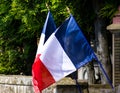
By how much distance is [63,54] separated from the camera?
908 centimetres

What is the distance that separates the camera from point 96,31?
13758mm

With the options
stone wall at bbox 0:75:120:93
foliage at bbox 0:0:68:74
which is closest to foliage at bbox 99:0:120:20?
foliage at bbox 0:0:68:74

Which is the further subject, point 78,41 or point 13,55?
point 13,55

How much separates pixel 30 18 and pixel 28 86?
2.78 m

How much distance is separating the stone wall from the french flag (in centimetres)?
140

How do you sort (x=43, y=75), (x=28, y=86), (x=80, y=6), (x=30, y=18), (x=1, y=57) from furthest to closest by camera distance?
(x=1, y=57) → (x=30, y=18) → (x=80, y=6) → (x=28, y=86) → (x=43, y=75)

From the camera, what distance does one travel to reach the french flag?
8953mm

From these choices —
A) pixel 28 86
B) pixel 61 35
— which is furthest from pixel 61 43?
pixel 28 86

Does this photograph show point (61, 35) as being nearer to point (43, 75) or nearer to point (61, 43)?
point (61, 43)

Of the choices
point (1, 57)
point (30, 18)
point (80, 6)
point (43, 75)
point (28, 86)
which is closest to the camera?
point (43, 75)

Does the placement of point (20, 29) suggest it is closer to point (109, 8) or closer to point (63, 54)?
point (109, 8)

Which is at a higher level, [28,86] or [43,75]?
[43,75]

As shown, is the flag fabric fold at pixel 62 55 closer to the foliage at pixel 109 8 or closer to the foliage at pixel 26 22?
the foliage at pixel 109 8

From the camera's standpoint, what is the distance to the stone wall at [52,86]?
440 inches
